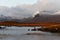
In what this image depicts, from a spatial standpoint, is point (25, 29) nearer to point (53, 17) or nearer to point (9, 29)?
point (9, 29)

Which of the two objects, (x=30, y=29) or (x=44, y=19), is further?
(x=30, y=29)

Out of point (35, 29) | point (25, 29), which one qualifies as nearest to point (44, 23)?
point (35, 29)

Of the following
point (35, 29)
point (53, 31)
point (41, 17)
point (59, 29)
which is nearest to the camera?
point (41, 17)

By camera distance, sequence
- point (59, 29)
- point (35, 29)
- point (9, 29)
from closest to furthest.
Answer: point (59, 29), point (35, 29), point (9, 29)

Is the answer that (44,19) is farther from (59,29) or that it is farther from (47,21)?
(59,29)

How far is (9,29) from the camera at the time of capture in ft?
117

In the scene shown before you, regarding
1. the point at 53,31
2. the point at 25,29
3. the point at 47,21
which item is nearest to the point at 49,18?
the point at 47,21

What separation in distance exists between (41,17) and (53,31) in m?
7.21

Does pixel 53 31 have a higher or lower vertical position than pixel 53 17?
lower

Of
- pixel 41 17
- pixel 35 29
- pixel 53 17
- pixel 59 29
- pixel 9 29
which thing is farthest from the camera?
pixel 9 29

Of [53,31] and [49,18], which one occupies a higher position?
[49,18]

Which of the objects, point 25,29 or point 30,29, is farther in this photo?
point 25,29

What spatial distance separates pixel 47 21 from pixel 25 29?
1474 centimetres

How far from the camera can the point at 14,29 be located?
124 feet
